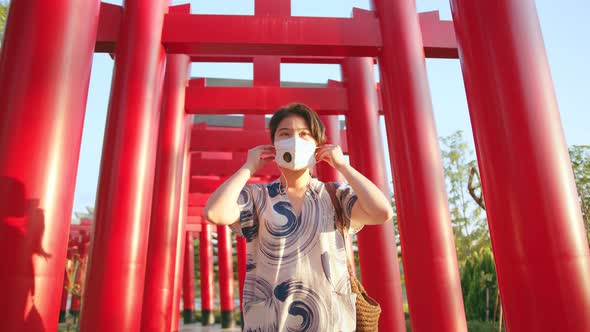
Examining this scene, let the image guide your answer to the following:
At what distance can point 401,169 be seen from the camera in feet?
16.5

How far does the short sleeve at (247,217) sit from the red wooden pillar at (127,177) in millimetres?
3487

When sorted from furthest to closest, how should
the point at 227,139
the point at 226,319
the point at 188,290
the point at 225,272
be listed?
1. the point at 188,290
2. the point at 226,319
3. the point at 225,272
4. the point at 227,139

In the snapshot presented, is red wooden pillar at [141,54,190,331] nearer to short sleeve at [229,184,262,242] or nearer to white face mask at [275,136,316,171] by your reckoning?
short sleeve at [229,184,262,242]

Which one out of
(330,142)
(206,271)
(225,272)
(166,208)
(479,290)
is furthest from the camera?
(206,271)

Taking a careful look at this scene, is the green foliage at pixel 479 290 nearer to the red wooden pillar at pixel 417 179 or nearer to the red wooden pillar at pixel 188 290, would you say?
the red wooden pillar at pixel 417 179

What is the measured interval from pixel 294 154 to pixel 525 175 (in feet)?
5.95

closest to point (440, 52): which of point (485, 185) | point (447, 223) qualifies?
point (447, 223)

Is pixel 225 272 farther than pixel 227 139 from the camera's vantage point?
Yes

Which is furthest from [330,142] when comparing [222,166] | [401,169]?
[401,169]

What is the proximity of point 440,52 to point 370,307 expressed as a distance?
509 cm

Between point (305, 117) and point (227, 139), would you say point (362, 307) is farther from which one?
point (227, 139)

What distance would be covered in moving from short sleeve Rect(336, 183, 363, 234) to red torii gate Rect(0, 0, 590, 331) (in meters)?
1.54

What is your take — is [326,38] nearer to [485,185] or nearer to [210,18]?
[210,18]

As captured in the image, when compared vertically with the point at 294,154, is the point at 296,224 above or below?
below
